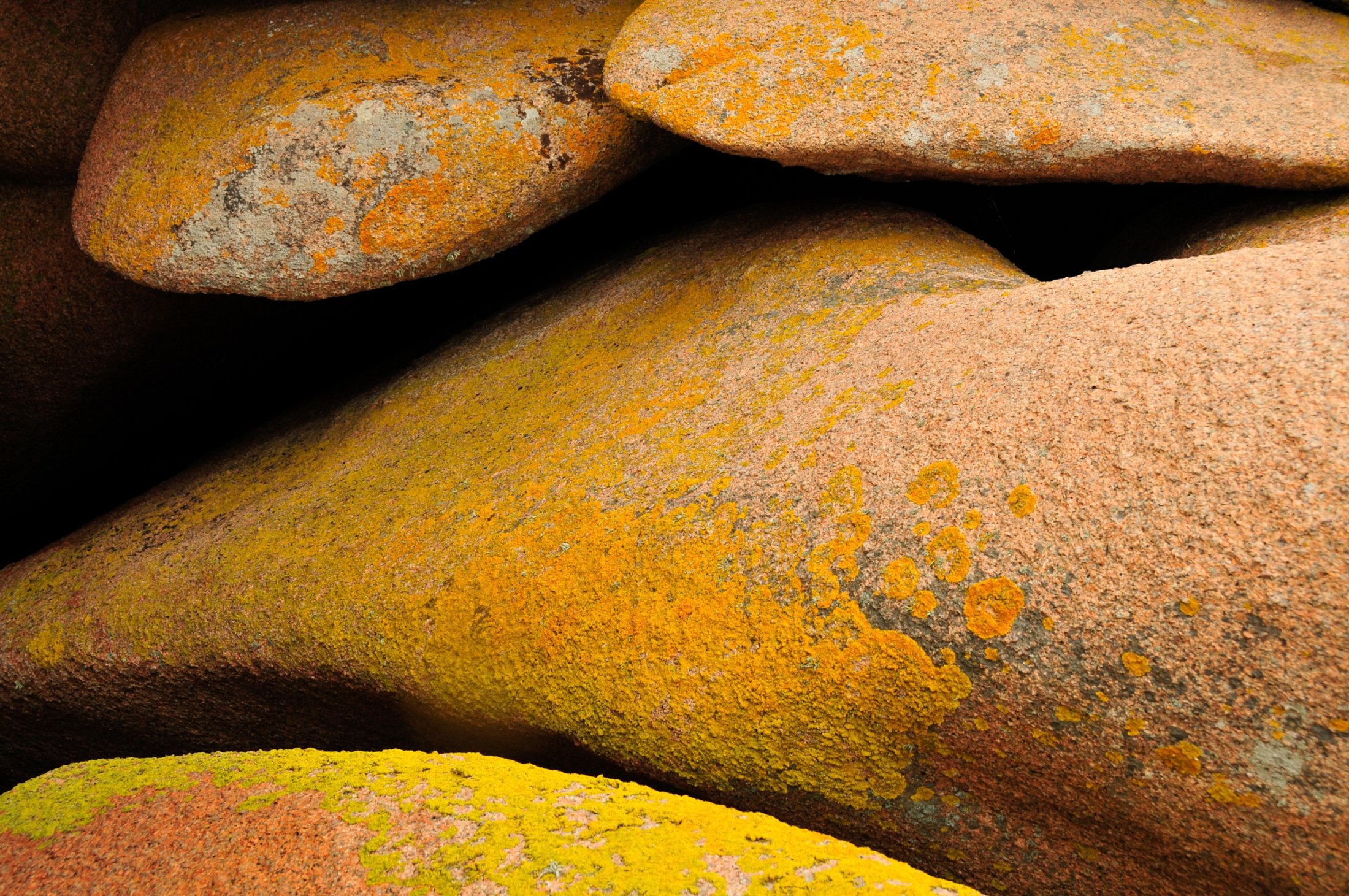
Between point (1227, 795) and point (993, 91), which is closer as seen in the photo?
point (1227, 795)

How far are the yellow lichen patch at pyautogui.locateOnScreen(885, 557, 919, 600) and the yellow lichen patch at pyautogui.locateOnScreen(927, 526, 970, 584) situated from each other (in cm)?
6

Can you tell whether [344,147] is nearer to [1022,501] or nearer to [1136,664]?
[1022,501]

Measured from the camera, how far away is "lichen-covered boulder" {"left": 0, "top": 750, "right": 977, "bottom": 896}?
227 centimetres

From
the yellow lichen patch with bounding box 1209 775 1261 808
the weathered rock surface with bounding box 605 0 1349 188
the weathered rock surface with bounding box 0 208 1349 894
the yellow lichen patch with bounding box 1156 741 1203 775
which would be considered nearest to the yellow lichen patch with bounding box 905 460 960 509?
the weathered rock surface with bounding box 0 208 1349 894

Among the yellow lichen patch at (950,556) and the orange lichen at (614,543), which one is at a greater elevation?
the yellow lichen patch at (950,556)

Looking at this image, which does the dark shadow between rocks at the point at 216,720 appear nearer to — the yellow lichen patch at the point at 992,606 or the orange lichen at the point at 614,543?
the orange lichen at the point at 614,543

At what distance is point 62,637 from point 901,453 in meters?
4.68

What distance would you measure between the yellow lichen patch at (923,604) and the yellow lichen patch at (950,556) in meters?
0.07

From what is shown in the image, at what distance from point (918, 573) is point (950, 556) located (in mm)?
111

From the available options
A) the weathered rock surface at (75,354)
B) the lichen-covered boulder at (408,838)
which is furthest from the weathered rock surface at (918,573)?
the weathered rock surface at (75,354)

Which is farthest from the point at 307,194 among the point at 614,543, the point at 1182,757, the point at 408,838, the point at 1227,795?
the point at 1227,795

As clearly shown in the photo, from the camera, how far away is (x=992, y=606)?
8.72 feet

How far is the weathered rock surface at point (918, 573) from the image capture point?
238cm

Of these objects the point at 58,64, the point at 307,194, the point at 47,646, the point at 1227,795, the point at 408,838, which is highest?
the point at 58,64
